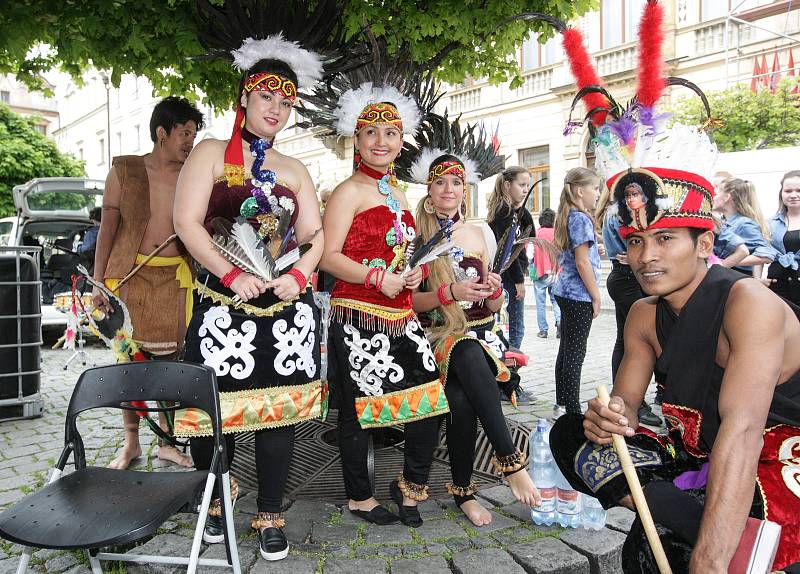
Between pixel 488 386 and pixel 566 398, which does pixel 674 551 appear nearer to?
pixel 488 386

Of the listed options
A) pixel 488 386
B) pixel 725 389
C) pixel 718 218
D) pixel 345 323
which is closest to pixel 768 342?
pixel 725 389

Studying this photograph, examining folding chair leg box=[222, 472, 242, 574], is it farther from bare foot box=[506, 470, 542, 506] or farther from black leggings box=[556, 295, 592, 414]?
black leggings box=[556, 295, 592, 414]

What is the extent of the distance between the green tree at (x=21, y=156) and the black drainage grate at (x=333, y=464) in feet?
89.7

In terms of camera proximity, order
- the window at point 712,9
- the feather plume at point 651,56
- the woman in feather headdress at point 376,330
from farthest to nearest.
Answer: the window at point 712,9 < the woman in feather headdress at point 376,330 < the feather plume at point 651,56

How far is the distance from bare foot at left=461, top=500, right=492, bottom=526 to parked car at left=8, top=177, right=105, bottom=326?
756 centimetres

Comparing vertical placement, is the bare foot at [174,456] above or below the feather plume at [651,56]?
below

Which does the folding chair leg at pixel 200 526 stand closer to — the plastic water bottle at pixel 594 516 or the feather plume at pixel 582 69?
the plastic water bottle at pixel 594 516

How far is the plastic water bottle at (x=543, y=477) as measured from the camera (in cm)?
300

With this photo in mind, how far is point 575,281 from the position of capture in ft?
15.4

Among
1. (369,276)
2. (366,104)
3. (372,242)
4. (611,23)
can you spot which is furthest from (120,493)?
(611,23)

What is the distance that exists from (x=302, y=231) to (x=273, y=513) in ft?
4.39

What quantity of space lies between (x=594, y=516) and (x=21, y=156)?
1194 inches

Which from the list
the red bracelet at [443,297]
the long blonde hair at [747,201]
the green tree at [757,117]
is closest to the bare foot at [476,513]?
the red bracelet at [443,297]


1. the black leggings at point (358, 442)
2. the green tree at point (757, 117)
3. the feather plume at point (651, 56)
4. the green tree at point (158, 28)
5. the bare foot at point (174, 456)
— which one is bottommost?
the bare foot at point (174, 456)
